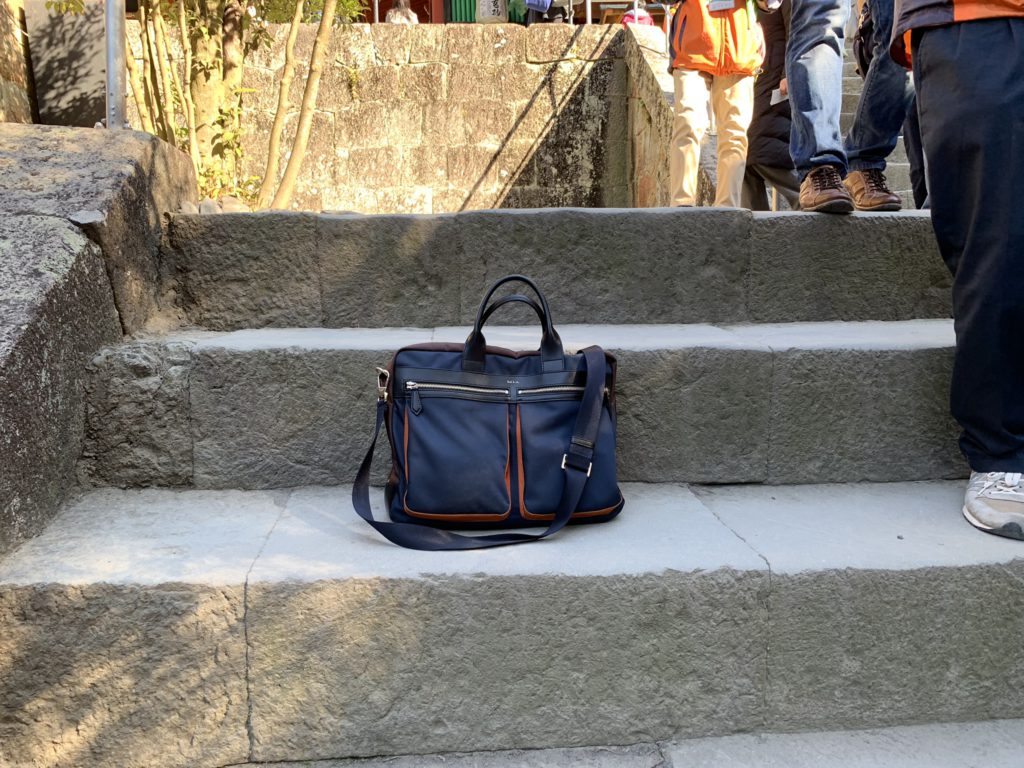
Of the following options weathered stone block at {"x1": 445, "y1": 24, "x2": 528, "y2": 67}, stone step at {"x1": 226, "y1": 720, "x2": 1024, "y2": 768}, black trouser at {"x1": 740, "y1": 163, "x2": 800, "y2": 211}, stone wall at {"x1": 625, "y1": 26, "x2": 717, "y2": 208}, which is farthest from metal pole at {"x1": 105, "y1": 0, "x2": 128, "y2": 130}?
weathered stone block at {"x1": 445, "y1": 24, "x2": 528, "y2": 67}

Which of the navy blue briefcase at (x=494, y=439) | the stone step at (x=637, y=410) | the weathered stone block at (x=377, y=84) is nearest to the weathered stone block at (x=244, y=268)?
the stone step at (x=637, y=410)

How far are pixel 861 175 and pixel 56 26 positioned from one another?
3266 millimetres

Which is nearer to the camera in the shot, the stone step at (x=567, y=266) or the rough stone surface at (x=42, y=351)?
the rough stone surface at (x=42, y=351)

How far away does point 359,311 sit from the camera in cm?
246

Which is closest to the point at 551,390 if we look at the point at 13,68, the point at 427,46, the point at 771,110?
the point at 13,68

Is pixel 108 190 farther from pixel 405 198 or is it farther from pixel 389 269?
pixel 405 198

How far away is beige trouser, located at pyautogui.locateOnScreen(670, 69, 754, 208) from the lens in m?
3.75

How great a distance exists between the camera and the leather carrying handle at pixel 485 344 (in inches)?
70.2

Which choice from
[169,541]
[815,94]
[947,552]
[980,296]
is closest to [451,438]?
[169,541]

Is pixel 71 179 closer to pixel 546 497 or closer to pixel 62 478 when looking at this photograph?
pixel 62 478

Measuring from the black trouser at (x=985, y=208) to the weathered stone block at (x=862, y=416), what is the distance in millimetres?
154

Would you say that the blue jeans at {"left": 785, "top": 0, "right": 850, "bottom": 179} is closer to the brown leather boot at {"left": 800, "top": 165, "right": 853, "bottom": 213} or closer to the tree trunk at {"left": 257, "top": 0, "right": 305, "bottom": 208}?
the brown leather boot at {"left": 800, "top": 165, "right": 853, "bottom": 213}

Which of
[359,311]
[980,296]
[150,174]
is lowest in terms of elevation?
[359,311]

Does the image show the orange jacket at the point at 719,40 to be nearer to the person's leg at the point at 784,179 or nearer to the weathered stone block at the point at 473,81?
the person's leg at the point at 784,179
